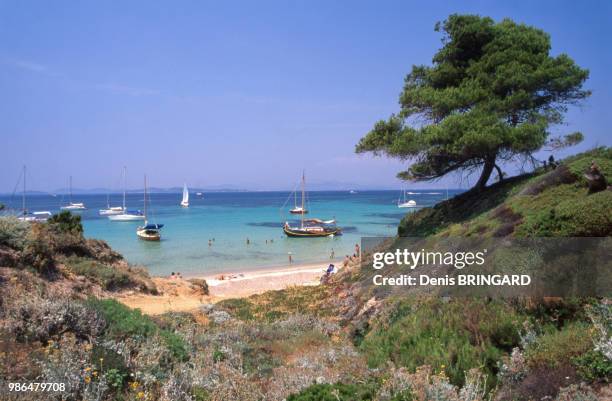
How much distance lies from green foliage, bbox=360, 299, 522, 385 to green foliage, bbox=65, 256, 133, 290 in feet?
37.9

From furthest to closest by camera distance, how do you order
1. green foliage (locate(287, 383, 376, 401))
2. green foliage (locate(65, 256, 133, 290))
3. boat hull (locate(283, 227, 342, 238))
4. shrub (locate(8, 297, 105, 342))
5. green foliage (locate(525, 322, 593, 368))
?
boat hull (locate(283, 227, 342, 238)), green foliage (locate(65, 256, 133, 290)), shrub (locate(8, 297, 105, 342)), green foliage (locate(525, 322, 593, 368)), green foliage (locate(287, 383, 376, 401))

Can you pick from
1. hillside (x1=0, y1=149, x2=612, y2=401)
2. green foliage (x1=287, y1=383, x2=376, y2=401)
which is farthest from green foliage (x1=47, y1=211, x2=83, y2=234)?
green foliage (x1=287, y1=383, x2=376, y2=401)

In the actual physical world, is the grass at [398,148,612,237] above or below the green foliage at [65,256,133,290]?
above

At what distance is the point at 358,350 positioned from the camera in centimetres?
718

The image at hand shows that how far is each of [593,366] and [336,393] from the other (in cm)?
260

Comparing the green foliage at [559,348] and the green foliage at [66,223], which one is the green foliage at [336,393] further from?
the green foliage at [66,223]

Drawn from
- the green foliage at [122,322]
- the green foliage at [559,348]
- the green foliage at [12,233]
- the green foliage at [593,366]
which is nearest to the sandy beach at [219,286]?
the green foliage at [12,233]

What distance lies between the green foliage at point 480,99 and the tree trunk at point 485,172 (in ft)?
0.14

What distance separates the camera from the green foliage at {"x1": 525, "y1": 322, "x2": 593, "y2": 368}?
4.75 metres

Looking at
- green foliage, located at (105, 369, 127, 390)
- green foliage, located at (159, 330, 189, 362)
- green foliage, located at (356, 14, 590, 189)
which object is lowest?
green foliage, located at (159, 330, 189, 362)

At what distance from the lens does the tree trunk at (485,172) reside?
18.2m

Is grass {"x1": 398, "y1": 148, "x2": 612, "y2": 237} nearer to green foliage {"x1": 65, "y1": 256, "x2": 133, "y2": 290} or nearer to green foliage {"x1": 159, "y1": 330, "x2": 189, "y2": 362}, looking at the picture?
green foliage {"x1": 159, "y1": 330, "x2": 189, "y2": 362}

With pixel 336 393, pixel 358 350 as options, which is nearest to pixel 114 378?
pixel 336 393

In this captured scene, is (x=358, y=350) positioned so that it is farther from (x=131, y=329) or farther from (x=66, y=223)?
(x=66, y=223)
